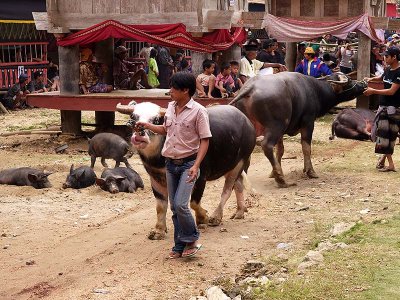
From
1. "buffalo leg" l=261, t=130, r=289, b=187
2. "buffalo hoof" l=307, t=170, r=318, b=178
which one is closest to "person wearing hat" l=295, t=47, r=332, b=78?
"buffalo hoof" l=307, t=170, r=318, b=178

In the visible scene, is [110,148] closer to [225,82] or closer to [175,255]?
[225,82]

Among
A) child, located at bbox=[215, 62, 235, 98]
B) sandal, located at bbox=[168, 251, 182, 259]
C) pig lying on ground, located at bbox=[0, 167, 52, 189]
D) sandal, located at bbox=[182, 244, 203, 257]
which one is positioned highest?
child, located at bbox=[215, 62, 235, 98]

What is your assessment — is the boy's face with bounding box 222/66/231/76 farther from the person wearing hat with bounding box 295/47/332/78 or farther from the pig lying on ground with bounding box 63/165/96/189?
the pig lying on ground with bounding box 63/165/96/189

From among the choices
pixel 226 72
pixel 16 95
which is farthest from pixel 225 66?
pixel 16 95

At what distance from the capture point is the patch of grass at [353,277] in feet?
19.1

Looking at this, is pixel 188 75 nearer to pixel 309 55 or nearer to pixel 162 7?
pixel 162 7

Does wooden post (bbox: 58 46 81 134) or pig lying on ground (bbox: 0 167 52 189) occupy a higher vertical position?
wooden post (bbox: 58 46 81 134)

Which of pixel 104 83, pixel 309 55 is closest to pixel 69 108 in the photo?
pixel 104 83

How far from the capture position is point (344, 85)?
12.6 m

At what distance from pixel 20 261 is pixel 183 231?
1.70 m

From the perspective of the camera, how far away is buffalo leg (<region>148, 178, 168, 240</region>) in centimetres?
799

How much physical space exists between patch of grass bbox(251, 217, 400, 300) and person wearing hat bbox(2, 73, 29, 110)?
15.4 metres

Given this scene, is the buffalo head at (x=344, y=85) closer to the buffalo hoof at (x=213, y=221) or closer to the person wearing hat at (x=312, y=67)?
the person wearing hat at (x=312, y=67)

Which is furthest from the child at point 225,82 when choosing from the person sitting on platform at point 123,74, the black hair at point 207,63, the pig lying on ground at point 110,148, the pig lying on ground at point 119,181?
the pig lying on ground at point 119,181
